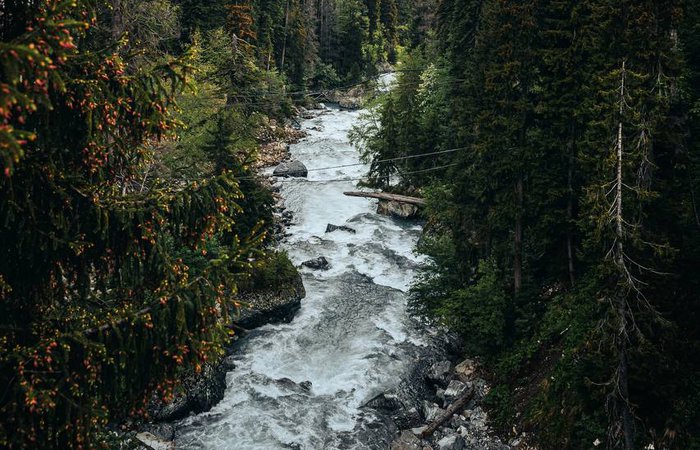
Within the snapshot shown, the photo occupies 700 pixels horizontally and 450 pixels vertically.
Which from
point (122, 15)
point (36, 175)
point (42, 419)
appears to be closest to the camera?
point (42, 419)

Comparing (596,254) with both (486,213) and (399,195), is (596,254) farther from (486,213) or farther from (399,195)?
(399,195)

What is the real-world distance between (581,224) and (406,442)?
760cm

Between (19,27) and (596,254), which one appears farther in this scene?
(596,254)

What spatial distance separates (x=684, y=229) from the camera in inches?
512

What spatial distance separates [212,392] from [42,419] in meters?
11.9

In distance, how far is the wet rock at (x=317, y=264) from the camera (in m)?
26.5

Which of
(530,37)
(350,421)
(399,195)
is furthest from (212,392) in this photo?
(399,195)

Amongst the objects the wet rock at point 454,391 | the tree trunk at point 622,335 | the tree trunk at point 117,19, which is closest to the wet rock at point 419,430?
the wet rock at point 454,391

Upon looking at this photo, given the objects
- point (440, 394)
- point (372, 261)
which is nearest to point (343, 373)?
point (440, 394)

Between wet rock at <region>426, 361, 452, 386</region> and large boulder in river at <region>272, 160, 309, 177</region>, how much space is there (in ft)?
77.6

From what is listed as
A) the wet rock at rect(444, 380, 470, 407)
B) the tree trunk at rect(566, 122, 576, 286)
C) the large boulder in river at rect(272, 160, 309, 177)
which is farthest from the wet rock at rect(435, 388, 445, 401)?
the large boulder in river at rect(272, 160, 309, 177)

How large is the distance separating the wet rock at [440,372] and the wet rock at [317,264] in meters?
9.73

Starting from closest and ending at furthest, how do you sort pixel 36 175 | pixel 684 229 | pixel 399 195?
pixel 36 175, pixel 684 229, pixel 399 195

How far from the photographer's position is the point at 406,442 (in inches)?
572
